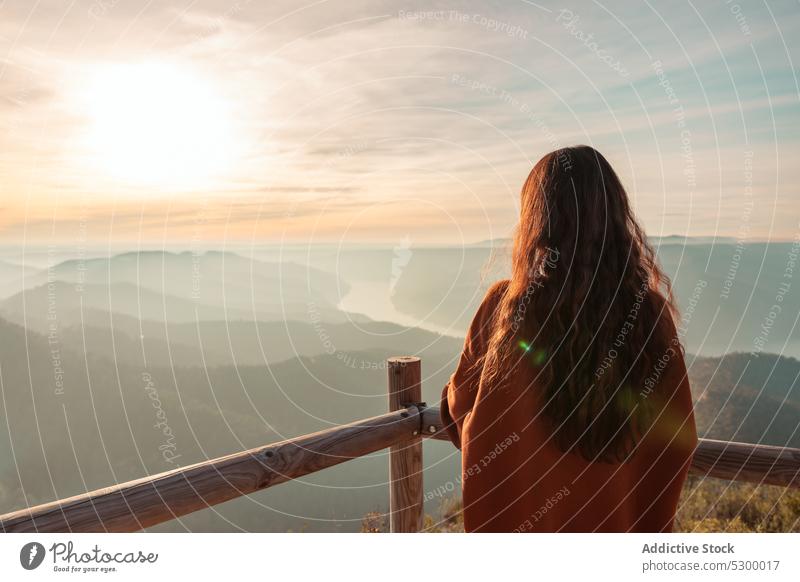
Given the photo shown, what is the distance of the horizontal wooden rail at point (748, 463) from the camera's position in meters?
2.57

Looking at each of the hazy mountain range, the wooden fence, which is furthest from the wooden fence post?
the hazy mountain range

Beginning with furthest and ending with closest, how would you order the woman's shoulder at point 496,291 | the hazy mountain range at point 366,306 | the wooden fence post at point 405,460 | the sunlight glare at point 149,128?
the wooden fence post at point 405,460 < the sunlight glare at point 149,128 < the hazy mountain range at point 366,306 < the woman's shoulder at point 496,291

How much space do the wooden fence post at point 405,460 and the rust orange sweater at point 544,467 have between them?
3.50 feet

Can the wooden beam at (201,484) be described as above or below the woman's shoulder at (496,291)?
below

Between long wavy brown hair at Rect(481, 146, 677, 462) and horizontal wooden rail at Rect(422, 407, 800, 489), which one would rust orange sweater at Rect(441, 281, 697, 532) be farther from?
horizontal wooden rail at Rect(422, 407, 800, 489)

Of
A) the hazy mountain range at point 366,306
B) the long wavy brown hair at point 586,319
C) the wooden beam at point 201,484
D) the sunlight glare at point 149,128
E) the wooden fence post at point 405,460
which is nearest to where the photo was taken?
the wooden beam at point 201,484

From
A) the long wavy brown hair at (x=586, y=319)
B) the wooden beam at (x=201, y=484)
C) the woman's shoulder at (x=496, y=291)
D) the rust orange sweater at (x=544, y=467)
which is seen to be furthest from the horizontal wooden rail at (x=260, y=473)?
the woman's shoulder at (x=496, y=291)

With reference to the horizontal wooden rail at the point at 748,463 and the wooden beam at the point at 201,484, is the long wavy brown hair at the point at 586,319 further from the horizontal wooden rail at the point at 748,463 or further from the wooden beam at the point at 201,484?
the wooden beam at the point at 201,484

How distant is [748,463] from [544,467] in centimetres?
109

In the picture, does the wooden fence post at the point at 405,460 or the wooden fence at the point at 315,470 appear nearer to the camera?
the wooden fence at the point at 315,470

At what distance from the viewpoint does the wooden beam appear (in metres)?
1.87

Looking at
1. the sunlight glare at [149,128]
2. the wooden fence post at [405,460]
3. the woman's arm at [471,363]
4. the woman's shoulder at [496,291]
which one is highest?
the sunlight glare at [149,128]

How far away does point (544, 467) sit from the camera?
215 centimetres
